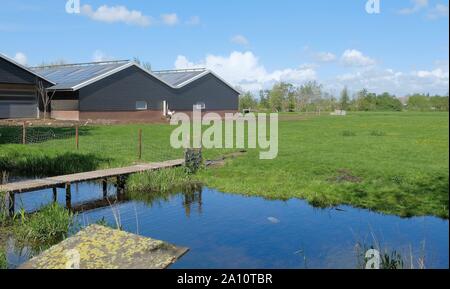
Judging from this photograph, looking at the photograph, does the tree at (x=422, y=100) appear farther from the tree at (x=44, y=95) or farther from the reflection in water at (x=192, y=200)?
the tree at (x=44, y=95)

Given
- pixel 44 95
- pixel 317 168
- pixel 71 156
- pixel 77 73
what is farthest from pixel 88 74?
pixel 317 168

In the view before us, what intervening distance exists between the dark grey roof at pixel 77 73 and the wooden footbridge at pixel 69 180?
27243mm

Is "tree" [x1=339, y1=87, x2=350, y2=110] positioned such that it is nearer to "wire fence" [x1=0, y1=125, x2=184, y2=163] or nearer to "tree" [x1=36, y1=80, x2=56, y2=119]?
"tree" [x1=36, y1=80, x2=56, y2=119]

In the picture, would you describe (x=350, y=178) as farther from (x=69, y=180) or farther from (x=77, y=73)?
(x=77, y=73)

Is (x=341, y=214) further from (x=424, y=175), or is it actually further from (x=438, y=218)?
(x=424, y=175)

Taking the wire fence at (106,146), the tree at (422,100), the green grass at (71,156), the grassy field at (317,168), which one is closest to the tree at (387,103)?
the tree at (422,100)

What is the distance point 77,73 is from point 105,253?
41.1 metres

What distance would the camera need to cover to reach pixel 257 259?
803 centimetres

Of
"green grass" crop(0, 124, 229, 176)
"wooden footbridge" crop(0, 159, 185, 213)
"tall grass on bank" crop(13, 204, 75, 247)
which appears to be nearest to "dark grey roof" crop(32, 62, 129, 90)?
"green grass" crop(0, 124, 229, 176)

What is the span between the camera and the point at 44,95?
4097cm

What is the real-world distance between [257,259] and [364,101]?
97.7 m

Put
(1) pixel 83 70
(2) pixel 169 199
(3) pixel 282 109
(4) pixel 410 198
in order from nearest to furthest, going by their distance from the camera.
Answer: (4) pixel 410 198, (2) pixel 169 199, (1) pixel 83 70, (3) pixel 282 109

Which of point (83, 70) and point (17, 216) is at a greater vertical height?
point (83, 70)
